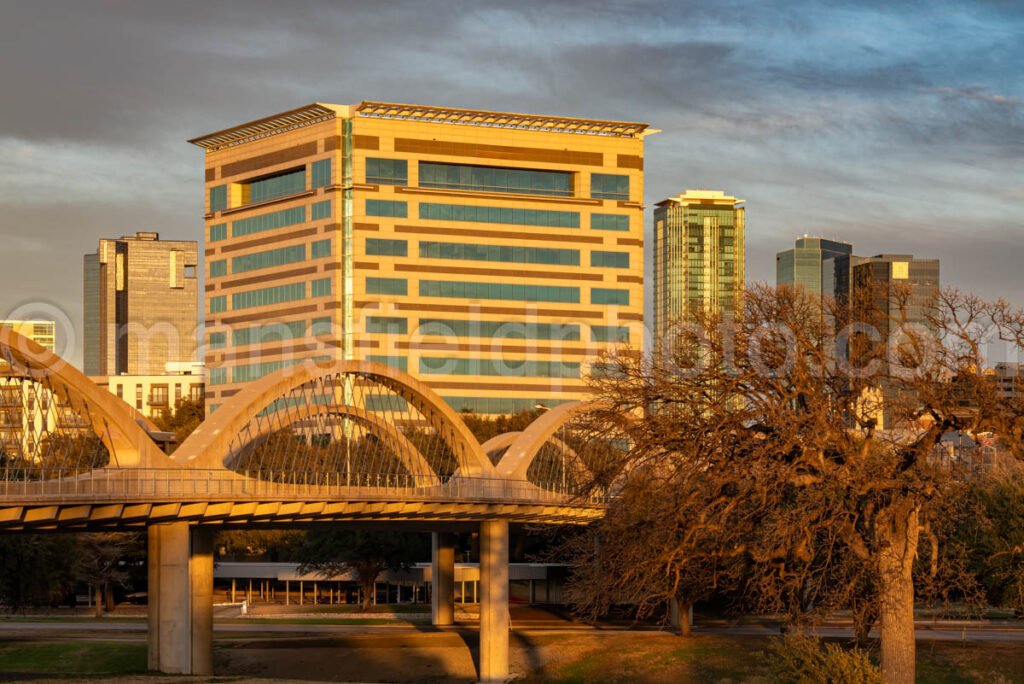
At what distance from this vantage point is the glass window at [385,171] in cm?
15350

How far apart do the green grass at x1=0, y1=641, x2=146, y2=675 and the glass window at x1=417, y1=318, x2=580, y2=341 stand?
278 feet

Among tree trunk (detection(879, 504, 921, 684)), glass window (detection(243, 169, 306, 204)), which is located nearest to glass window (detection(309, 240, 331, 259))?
glass window (detection(243, 169, 306, 204))

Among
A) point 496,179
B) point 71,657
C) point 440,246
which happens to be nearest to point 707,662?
point 71,657

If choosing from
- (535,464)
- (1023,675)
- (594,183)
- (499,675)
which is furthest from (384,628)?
(594,183)

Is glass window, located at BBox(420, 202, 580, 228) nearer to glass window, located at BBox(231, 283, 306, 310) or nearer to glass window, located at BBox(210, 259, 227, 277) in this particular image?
glass window, located at BBox(231, 283, 306, 310)

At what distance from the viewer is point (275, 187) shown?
162m

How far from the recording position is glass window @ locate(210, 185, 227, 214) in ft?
544

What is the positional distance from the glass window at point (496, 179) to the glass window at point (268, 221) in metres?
13.7

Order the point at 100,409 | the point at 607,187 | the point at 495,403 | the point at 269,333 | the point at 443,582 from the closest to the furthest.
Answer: the point at 100,409, the point at 443,582, the point at 495,403, the point at 269,333, the point at 607,187

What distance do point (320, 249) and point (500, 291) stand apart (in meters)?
18.6

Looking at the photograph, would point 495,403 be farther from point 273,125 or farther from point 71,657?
point 71,657

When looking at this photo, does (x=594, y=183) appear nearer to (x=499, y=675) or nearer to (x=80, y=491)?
(x=499, y=675)

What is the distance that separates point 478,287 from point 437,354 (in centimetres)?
814

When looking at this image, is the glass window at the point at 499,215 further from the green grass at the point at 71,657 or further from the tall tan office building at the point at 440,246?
the green grass at the point at 71,657
